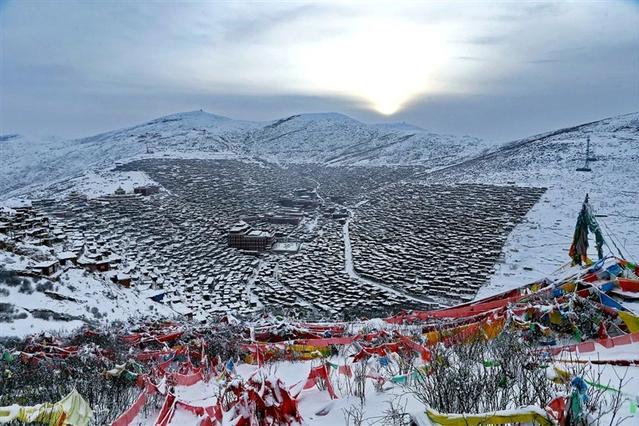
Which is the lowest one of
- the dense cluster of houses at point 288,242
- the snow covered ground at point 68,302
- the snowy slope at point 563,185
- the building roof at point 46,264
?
the dense cluster of houses at point 288,242

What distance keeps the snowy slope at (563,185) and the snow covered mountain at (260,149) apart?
22.5 m

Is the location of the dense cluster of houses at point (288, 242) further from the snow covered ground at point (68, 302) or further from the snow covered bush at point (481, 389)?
the snow covered bush at point (481, 389)

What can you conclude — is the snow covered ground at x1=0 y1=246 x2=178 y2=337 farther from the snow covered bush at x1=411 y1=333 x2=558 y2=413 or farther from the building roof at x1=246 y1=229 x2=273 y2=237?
the building roof at x1=246 y1=229 x2=273 y2=237

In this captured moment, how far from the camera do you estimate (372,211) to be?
165 ft

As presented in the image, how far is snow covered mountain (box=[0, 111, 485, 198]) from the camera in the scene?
341 ft

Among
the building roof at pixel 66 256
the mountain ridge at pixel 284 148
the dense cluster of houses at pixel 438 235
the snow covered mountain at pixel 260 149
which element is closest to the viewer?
the building roof at pixel 66 256

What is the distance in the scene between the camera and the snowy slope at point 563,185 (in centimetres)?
2731

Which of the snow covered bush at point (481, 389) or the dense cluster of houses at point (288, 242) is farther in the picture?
the dense cluster of houses at point (288, 242)

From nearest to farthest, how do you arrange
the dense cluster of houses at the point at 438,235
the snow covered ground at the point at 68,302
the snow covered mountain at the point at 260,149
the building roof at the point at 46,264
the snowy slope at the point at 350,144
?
the snow covered ground at the point at 68,302
the building roof at the point at 46,264
the dense cluster of houses at the point at 438,235
the snow covered mountain at the point at 260,149
the snowy slope at the point at 350,144

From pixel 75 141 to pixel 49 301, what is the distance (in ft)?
645

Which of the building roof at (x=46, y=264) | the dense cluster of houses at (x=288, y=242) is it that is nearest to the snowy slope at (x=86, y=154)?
the dense cluster of houses at (x=288, y=242)

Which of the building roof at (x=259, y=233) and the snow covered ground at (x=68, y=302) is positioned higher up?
the snow covered ground at (x=68, y=302)

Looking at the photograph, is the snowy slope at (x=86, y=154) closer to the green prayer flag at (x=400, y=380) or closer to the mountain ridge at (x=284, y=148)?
the mountain ridge at (x=284, y=148)

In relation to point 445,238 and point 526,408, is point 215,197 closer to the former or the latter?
point 445,238
